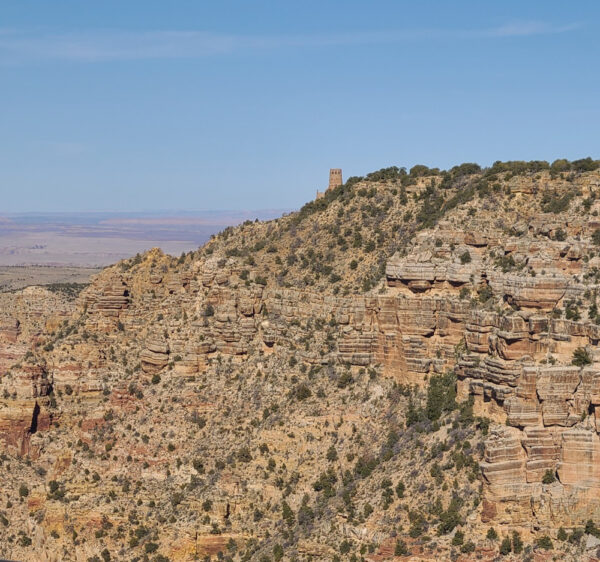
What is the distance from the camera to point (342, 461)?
3393 inches

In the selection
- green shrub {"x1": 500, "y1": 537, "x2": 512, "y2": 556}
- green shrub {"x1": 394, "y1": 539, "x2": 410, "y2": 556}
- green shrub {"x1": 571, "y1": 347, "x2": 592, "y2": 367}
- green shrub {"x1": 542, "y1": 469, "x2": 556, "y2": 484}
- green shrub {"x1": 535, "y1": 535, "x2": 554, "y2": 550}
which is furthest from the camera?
green shrub {"x1": 571, "y1": 347, "x2": 592, "y2": 367}

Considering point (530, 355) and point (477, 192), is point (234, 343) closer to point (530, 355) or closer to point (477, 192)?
point (477, 192)

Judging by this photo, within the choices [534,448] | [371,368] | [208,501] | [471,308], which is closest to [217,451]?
[208,501]

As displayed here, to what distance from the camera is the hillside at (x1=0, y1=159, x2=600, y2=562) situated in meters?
73.9

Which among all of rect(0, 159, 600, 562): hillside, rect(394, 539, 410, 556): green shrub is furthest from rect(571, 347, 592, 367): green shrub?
rect(394, 539, 410, 556): green shrub

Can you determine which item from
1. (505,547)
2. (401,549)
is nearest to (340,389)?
(401,549)

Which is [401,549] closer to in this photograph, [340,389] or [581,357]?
[581,357]

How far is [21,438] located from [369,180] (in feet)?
112

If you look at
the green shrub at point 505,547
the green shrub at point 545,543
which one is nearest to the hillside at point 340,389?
the green shrub at point 505,547

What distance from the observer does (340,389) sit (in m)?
90.4

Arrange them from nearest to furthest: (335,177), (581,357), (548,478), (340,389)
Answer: (548,478) → (581,357) → (340,389) → (335,177)

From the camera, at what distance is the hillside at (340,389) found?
73938 mm

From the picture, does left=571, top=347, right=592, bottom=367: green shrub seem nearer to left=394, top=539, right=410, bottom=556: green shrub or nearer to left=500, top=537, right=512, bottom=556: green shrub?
left=500, top=537, right=512, bottom=556: green shrub

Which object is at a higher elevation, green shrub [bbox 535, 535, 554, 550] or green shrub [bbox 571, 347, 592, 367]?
green shrub [bbox 571, 347, 592, 367]
